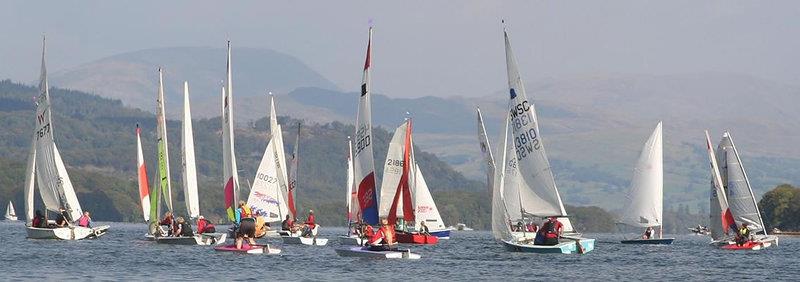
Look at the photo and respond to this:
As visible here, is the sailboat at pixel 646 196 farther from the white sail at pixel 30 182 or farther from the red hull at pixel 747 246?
the white sail at pixel 30 182

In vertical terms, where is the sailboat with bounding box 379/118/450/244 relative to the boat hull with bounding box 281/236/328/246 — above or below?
above

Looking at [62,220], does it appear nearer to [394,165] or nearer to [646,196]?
[394,165]

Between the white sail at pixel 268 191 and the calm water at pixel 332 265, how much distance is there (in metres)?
15.0

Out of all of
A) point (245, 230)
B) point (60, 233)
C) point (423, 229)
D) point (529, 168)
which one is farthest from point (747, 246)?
point (60, 233)

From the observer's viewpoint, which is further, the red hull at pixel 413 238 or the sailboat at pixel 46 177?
the red hull at pixel 413 238

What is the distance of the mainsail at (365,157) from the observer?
2837 inches

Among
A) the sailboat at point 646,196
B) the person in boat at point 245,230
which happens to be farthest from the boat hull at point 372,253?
the sailboat at point 646,196

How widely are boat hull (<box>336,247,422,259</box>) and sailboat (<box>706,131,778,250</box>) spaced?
135 ft

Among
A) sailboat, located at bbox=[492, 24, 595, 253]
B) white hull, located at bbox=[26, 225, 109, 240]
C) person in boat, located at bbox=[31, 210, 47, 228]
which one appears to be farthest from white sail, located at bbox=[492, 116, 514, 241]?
person in boat, located at bbox=[31, 210, 47, 228]

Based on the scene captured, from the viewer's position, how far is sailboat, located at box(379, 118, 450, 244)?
9781 cm

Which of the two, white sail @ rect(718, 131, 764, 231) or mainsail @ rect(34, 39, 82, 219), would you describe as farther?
white sail @ rect(718, 131, 764, 231)

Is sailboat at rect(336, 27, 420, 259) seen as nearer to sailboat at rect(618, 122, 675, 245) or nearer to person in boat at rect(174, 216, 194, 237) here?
person in boat at rect(174, 216, 194, 237)

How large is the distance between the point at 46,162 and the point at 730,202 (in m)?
48.7

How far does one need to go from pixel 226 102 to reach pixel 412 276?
28604 mm
